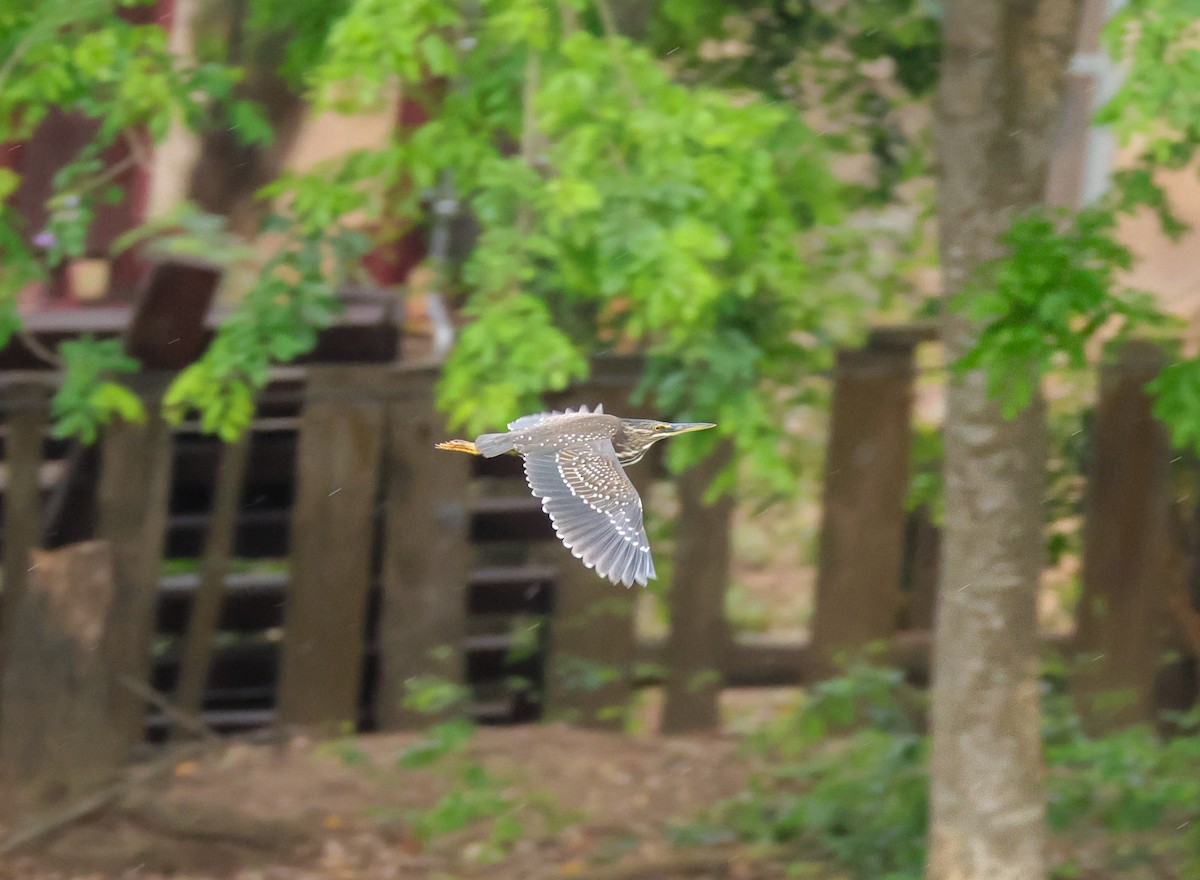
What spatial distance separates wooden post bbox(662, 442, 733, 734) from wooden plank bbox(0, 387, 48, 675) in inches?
88.8

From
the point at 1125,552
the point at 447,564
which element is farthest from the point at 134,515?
the point at 1125,552

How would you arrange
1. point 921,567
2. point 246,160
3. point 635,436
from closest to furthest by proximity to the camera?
point 635,436, point 921,567, point 246,160

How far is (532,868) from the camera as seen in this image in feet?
16.8

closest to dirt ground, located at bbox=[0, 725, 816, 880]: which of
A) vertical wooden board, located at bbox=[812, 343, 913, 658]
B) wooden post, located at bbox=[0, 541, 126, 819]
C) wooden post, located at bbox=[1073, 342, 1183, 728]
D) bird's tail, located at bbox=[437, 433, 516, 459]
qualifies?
wooden post, located at bbox=[0, 541, 126, 819]

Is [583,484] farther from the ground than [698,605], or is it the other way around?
[583,484]

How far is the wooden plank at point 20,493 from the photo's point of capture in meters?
5.26

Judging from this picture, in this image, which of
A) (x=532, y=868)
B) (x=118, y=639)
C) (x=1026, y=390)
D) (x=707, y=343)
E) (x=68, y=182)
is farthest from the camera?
(x=118, y=639)

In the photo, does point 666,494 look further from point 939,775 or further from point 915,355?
point 939,775

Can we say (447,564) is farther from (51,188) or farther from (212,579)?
(51,188)

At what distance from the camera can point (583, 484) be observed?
9.71ft

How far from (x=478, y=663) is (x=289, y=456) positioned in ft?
3.61

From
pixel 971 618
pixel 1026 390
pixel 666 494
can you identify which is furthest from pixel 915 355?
pixel 1026 390

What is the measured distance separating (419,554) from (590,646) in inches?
28.8

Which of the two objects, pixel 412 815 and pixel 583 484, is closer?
pixel 583 484
